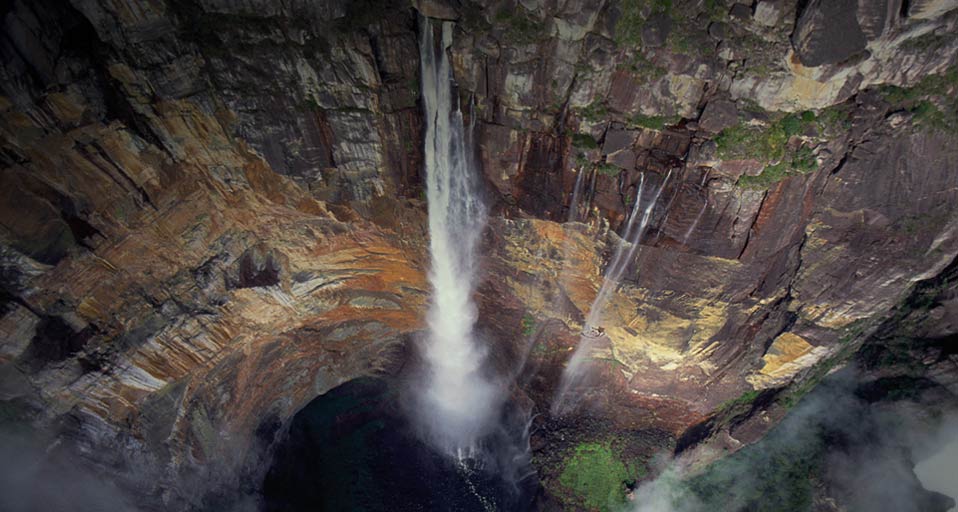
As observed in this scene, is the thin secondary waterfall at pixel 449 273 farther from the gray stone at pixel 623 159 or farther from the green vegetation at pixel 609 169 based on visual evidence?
the gray stone at pixel 623 159

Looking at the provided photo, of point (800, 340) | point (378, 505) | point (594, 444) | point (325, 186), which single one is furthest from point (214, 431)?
point (800, 340)

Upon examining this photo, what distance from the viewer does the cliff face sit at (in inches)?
354

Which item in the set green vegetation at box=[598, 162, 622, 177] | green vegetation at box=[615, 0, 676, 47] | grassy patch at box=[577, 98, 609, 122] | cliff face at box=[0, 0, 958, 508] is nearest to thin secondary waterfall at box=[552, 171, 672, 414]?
cliff face at box=[0, 0, 958, 508]

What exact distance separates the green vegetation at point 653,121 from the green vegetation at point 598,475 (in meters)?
10.4

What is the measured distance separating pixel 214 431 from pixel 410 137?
1079 centimetres

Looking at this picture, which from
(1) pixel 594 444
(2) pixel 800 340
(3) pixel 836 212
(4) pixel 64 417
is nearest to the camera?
(3) pixel 836 212

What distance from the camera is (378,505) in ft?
49.9

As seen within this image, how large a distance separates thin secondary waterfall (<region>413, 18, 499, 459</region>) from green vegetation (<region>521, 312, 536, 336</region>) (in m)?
1.96

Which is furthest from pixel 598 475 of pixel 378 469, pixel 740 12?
pixel 740 12

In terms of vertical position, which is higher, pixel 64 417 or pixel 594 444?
pixel 64 417

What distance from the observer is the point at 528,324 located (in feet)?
50.6

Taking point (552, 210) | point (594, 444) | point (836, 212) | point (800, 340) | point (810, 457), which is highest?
point (552, 210)

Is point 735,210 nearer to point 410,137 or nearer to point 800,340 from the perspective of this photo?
point 800,340

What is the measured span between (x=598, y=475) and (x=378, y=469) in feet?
25.4
